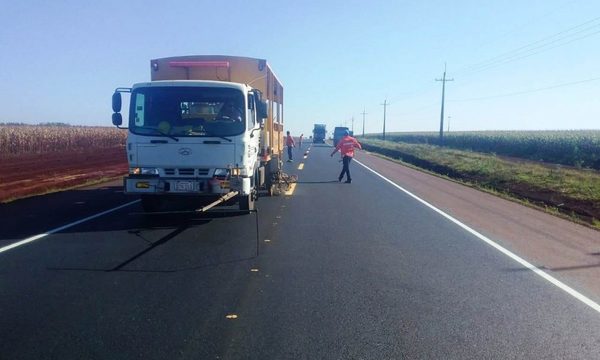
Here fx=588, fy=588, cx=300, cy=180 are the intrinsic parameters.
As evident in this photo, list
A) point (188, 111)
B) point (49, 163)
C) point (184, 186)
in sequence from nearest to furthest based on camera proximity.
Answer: point (184, 186)
point (188, 111)
point (49, 163)

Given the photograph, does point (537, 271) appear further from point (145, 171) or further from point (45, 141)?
point (45, 141)

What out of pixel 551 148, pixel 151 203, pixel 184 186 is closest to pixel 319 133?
pixel 551 148

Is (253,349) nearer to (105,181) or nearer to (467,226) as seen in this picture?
(467,226)

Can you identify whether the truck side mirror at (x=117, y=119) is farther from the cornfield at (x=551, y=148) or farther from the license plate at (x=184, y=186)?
the cornfield at (x=551, y=148)

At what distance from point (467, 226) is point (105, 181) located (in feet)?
44.2

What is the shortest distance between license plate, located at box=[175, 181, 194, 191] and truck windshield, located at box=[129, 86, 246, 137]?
91 cm

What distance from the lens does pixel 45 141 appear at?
1828 inches

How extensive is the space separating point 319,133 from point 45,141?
46561 millimetres

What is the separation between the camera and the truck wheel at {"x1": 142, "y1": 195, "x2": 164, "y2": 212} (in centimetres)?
1177

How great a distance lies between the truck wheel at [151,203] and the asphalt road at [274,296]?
1026 millimetres

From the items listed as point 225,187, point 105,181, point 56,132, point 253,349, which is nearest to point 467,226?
point 225,187

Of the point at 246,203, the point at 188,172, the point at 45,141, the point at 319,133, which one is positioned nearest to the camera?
the point at 188,172

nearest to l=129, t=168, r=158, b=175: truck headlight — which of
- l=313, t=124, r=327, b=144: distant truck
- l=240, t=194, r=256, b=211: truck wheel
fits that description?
l=240, t=194, r=256, b=211: truck wheel

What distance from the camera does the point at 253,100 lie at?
11.5m
